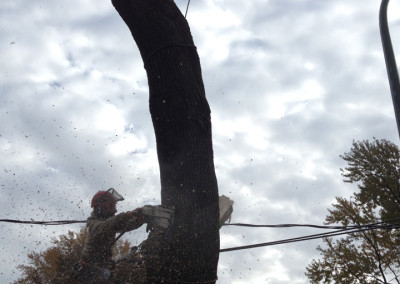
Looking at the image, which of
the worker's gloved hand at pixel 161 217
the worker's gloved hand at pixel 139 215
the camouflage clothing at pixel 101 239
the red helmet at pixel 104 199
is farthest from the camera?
the red helmet at pixel 104 199

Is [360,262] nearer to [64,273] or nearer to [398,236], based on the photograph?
[398,236]

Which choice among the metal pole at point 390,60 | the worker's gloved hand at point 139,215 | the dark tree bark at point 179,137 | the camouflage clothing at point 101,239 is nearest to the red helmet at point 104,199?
the camouflage clothing at point 101,239

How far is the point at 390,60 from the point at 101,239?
13.0ft

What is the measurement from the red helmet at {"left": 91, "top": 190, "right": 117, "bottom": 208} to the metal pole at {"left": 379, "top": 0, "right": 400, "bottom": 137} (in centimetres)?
337

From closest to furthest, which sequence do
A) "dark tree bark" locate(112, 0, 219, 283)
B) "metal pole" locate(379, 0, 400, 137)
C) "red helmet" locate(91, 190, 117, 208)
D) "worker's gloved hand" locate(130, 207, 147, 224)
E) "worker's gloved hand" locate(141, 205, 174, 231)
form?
"dark tree bark" locate(112, 0, 219, 283)
"worker's gloved hand" locate(141, 205, 174, 231)
"worker's gloved hand" locate(130, 207, 147, 224)
"metal pole" locate(379, 0, 400, 137)
"red helmet" locate(91, 190, 117, 208)

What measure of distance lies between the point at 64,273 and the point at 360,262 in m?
17.3

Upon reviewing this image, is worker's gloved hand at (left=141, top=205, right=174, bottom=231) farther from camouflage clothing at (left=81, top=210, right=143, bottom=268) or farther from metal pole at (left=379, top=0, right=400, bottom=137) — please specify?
metal pole at (left=379, top=0, right=400, bottom=137)

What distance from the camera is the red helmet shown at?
5094 mm

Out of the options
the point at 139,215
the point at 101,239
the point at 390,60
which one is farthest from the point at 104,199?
the point at 390,60

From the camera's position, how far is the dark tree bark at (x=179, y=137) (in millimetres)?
3311

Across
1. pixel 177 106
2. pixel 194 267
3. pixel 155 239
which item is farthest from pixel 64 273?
pixel 177 106

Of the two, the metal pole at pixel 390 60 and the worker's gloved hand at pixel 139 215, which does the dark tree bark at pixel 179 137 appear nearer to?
the worker's gloved hand at pixel 139 215

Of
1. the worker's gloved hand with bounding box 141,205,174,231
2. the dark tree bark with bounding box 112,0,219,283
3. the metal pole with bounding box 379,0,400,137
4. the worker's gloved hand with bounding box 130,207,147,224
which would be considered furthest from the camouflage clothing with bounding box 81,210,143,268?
the metal pole with bounding box 379,0,400,137

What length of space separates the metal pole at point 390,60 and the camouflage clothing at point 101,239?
3.19 m
